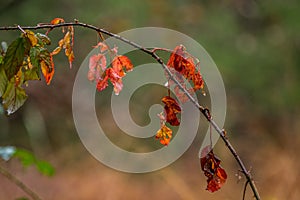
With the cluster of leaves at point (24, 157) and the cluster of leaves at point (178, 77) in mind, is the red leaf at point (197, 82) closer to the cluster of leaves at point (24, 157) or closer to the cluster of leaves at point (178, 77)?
the cluster of leaves at point (178, 77)

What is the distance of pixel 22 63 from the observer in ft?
2.48

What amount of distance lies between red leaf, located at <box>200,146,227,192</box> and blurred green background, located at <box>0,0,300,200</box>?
3.09 meters

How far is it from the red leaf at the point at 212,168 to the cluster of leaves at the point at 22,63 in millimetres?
244

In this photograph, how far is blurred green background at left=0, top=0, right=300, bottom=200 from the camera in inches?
162

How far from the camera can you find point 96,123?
440 centimetres

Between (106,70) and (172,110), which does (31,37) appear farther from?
(172,110)

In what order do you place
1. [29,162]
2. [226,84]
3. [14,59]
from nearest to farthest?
1. [14,59]
2. [29,162]
3. [226,84]

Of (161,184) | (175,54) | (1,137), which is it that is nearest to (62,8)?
(1,137)

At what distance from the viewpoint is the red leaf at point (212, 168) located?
81cm

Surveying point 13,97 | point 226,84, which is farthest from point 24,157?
point 226,84

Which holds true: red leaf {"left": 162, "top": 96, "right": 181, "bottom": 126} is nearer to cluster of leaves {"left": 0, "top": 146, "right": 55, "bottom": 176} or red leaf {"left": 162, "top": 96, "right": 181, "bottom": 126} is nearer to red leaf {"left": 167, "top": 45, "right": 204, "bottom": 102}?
red leaf {"left": 167, "top": 45, "right": 204, "bottom": 102}

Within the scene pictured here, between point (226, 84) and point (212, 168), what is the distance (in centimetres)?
418

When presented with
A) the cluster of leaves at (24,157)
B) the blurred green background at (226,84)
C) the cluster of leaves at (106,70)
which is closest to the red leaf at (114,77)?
the cluster of leaves at (106,70)

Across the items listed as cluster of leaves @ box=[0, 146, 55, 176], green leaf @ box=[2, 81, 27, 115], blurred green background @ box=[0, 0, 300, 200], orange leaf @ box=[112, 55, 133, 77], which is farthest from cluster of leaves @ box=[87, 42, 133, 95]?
blurred green background @ box=[0, 0, 300, 200]
